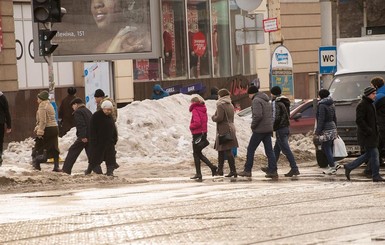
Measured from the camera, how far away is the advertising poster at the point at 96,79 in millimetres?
29844

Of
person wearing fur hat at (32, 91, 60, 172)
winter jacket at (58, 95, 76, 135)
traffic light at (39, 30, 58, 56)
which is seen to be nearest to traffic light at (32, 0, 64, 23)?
traffic light at (39, 30, 58, 56)

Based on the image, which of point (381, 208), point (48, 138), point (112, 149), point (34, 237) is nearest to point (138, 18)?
point (48, 138)

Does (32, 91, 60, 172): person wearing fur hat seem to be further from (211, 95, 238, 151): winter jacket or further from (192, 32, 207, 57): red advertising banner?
(192, 32, 207, 57): red advertising banner

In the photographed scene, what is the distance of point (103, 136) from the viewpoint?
21.6 metres

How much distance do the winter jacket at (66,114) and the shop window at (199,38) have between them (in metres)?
12.1

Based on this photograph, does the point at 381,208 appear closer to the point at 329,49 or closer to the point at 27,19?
the point at 329,49

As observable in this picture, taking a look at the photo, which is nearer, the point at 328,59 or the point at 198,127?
the point at 198,127

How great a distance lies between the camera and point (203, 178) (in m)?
22.4

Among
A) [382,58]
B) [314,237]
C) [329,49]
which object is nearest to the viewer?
[314,237]

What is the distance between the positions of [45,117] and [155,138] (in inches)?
164

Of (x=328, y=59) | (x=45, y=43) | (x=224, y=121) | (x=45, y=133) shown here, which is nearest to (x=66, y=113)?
(x=45, y=133)

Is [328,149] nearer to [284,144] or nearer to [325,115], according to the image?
[325,115]

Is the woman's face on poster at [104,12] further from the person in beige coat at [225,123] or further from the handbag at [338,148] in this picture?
the handbag at [338,148]

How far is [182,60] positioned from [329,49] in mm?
11744
